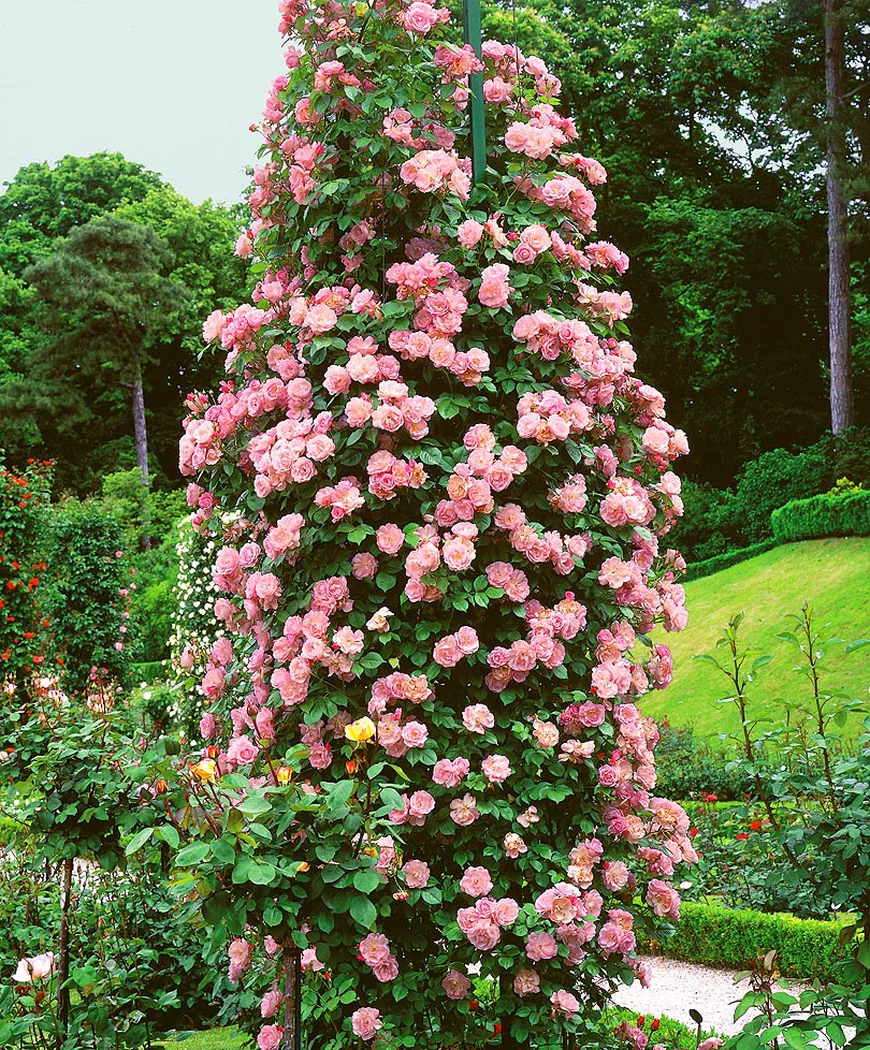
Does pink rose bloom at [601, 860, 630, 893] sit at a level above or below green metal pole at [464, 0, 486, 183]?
below

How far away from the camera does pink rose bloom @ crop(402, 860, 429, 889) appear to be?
2.27m

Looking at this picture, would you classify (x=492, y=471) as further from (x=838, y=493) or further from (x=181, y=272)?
(x=181, y=272)

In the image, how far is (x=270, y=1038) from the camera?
8.03 feet

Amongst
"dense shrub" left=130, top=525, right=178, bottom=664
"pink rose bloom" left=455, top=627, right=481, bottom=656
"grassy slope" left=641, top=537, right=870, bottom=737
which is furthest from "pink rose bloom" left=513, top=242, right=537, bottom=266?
→ "dense shrub" left=130, top=525, right=178, bottom=664

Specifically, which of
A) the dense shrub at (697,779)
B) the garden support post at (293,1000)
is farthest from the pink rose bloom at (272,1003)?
the dense shrub at (697,779)

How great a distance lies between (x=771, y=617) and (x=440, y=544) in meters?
10.8

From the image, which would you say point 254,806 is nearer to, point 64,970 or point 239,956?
point 239,956

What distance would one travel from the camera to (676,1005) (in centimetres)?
459

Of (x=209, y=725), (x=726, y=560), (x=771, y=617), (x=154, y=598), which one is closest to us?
(x=209, y=725)

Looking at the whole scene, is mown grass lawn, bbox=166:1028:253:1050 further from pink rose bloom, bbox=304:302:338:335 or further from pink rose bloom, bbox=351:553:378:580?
pink rose bloom, bbox=304:302:338:335

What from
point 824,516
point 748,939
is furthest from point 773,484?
point 748,939

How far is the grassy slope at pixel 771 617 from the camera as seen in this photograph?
11.0m

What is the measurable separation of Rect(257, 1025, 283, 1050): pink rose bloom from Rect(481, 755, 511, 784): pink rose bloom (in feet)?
2.41

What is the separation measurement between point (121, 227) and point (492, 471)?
947 inches
